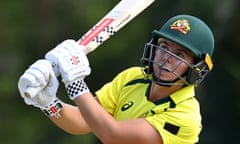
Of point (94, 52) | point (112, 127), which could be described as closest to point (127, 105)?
point (112, 127)

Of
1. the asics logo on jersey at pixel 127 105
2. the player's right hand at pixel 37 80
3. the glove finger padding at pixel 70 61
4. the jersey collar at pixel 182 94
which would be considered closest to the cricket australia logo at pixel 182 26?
the jersey collar at pixel 182 94

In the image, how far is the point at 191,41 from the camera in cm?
582

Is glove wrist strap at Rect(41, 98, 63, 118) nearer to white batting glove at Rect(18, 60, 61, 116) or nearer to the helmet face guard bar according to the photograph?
white batting glove at Rect(18, 60, 61, 116)

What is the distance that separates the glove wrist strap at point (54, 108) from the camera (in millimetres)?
5922

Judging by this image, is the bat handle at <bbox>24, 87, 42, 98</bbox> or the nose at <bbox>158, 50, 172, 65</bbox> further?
the nose at <bbox>158, 50, 172, 65</bbox>

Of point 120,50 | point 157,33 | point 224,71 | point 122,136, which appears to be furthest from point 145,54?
point 120,50

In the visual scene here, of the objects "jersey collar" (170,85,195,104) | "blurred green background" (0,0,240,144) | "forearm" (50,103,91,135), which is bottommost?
"blurred green background" (0,0,240,144)

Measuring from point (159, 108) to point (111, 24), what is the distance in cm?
53

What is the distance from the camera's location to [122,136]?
5562 mm

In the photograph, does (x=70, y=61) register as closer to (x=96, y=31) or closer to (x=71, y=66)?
(x=71, y=66)

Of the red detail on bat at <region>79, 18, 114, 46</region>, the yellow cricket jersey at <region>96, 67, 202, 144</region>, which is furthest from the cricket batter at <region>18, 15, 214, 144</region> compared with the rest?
the red detail on bat at <region>79, 18, 114, 46</region>

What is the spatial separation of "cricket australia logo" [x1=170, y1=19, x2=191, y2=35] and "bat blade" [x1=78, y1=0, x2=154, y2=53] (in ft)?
0.81

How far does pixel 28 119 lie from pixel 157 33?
865 cm

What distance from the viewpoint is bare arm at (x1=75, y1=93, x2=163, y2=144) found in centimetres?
545
